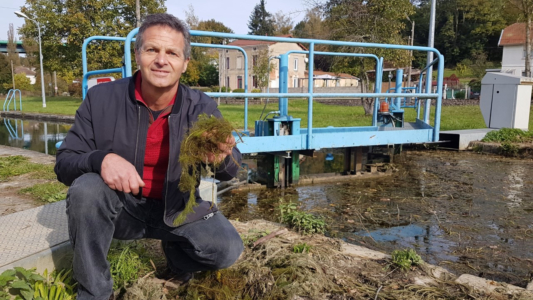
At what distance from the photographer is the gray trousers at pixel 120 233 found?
1.83 metres

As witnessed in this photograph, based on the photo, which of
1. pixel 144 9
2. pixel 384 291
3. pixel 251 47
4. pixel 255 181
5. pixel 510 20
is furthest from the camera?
pixel 510 20

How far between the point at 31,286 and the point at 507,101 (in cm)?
1148

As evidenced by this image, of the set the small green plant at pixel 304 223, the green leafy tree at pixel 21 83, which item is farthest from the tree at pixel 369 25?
the green leafy tree at pixel 21 83

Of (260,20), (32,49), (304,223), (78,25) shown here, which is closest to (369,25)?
(304,223)

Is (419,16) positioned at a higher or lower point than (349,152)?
higher

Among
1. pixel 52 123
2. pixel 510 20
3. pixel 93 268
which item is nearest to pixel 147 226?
pixel 93 268

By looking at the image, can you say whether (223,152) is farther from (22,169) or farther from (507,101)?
(507,101)

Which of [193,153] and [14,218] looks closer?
[193,153]

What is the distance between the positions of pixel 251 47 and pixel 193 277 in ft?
128

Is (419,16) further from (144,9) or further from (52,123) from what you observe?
(52,123)

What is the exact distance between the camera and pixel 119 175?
1777 millimetres

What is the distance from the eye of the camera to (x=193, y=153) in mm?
1864

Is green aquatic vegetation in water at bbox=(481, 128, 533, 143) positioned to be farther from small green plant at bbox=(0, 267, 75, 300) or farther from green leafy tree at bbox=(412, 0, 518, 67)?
green leafy tree at bbox=(412, 0, 518, 67)

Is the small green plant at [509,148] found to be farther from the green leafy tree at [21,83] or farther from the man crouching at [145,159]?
the green leafy tree at [21,83]
